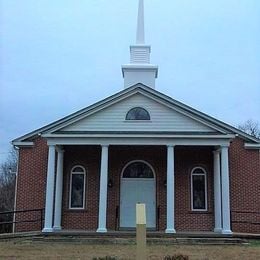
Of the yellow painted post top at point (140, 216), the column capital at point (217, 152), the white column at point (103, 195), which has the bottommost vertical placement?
the yellow painted post top at point (140, 216)

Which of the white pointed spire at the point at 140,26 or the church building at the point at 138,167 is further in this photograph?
the white pointed spire at the point at 140,26

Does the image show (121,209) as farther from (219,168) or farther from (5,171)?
(5,171)

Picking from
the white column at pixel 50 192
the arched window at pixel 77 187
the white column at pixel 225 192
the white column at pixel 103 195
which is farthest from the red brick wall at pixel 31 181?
the white column at pixel 225 192

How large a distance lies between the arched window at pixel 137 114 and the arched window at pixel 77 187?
10.5 ft

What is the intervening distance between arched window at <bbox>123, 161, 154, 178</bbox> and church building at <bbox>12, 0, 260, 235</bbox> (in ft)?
0.14

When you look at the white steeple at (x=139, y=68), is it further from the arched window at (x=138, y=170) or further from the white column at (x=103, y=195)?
the white column at (x=103, y=195)

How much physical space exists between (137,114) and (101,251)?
7.96 metres

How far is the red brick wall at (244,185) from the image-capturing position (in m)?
20.9

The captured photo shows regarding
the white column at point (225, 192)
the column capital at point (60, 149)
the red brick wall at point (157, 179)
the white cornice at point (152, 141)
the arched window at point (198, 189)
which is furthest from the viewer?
the arched window at point (198, 189)

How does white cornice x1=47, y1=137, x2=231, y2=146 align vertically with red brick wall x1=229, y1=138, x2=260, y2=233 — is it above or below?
above

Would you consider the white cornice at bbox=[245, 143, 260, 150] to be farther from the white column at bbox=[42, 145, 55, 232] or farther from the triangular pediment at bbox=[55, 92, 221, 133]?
the white column at bbox=[42, 145, 55, 232]

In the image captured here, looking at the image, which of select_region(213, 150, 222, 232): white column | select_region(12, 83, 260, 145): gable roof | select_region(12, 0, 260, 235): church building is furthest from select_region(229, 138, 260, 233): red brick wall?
select_region(12, 83, 260, 145): gable roof

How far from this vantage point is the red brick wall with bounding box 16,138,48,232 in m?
21.3

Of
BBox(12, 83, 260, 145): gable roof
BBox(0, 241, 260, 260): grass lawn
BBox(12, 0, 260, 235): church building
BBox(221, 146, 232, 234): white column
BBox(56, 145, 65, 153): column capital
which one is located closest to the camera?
BBox(0, 241, 260, 260): grass lawn
